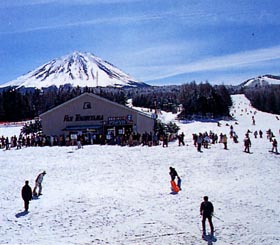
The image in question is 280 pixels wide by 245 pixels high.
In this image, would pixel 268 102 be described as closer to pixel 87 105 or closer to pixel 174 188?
pixel 87 105

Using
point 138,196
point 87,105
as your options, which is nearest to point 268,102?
point 87,105

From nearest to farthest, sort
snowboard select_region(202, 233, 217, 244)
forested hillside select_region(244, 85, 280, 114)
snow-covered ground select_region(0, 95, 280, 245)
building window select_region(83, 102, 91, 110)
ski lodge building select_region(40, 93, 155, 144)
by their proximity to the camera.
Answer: snowboard select_region(202, 233, 217, 244)
snow-covered ground select_region(0, 95, 280, 245)
ski lodge building select_region(40, 93, 155, 144)
building window select_region(83, 102, 91, 110)
forested hillside select_region(244, 85, 280, 114)

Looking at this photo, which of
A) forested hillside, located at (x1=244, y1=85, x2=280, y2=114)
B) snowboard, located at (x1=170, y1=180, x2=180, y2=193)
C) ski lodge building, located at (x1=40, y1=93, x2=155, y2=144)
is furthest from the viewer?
forested hillside, located at (x1=244, y1=85, x2=280, y2=114)

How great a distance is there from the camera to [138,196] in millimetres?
17391

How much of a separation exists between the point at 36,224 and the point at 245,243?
6.88 metres

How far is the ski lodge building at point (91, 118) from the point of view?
126 ft

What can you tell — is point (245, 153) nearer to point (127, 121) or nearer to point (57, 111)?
point (127, 121)

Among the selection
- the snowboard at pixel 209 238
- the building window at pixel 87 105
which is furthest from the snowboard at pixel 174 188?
the building window at pixel 87 105

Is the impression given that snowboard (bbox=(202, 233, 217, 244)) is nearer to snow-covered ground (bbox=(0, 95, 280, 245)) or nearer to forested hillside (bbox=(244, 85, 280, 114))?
snow-covered ground (bbox=(0, 95, 280, 245))

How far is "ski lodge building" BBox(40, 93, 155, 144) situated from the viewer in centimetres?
3831

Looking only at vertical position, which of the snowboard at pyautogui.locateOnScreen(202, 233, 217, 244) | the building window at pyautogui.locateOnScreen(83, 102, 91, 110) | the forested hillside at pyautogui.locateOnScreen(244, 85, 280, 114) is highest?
the forested hillside at pyautogui.locateOnScreen(244, 85, 280, 114)

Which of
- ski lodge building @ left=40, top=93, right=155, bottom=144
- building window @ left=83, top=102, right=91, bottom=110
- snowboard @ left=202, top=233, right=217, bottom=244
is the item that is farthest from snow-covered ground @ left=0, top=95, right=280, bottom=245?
building window @ left=83, top=102, right=91, bottom=110

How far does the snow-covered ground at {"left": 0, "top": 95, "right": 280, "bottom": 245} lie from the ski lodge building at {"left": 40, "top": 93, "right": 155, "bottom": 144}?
9.14m

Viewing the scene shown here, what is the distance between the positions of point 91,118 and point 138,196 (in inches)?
874
